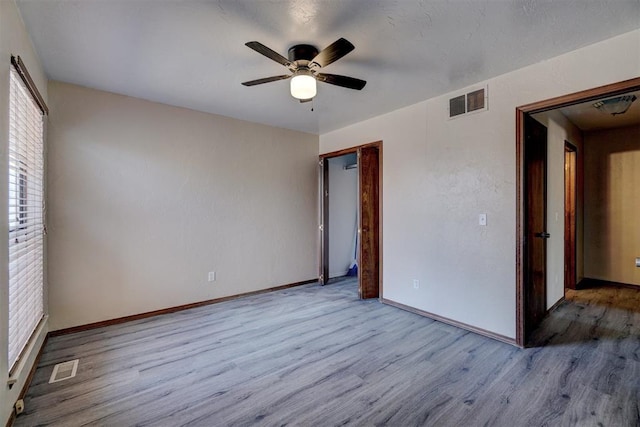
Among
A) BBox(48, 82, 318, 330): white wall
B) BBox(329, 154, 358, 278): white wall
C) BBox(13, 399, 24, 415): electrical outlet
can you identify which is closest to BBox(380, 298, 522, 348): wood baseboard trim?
BBox(329, 154, 358, 278): white wall

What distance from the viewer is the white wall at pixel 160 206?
2.99 meters

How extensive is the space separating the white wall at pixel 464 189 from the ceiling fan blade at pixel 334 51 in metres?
1.73

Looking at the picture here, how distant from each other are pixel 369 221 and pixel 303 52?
2.47 metres

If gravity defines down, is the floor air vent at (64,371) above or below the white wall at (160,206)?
below

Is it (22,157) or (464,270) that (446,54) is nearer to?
(464,270)

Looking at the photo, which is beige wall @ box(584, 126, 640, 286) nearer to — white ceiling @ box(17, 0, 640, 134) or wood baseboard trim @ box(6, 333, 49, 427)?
white ceiling @ box(17, 0, 640, 134)

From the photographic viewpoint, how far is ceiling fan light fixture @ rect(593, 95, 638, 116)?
10.5 ft

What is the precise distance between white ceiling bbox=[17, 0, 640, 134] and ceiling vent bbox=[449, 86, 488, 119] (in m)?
0.13

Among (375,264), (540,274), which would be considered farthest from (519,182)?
(375,264)

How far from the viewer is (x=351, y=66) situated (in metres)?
2.60

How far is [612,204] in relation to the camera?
467cm

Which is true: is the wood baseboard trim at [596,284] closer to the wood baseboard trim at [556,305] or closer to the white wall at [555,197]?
the wood baseboard trim at [556,305]

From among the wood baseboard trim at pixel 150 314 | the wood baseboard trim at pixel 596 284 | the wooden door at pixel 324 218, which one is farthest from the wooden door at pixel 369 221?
the wood baseboard trim at pixel 596 284

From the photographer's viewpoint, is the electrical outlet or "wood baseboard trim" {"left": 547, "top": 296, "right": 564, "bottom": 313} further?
"wood baseboard trim" {"left": 547, "top": 296, "right": 564, "bottom": 313}
